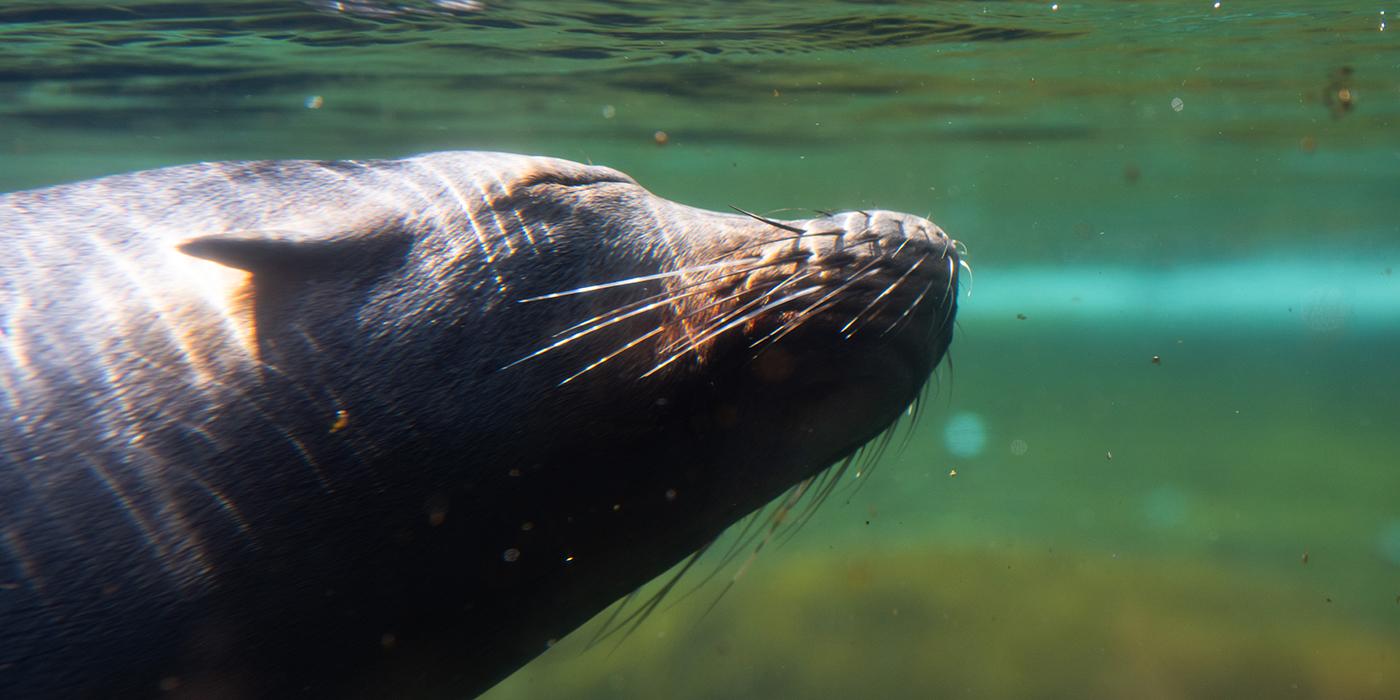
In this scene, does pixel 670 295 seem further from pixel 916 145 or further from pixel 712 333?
pixel 916 145

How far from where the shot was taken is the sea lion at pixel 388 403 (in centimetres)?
182

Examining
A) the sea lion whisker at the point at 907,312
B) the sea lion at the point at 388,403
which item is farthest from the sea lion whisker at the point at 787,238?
the sea lion whisker at the point at 907,312

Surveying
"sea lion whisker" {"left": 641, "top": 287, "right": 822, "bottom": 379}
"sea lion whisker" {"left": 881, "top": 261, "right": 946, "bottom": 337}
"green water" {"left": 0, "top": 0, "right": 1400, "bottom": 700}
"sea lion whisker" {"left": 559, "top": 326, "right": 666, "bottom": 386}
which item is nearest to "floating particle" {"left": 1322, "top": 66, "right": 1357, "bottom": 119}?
"green water" {"left": 0, "top": 0, "right": 1400, "bottom": 700}

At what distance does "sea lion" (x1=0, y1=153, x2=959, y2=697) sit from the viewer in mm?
1824

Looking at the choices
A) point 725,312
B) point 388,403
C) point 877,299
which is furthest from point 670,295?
point 388,403

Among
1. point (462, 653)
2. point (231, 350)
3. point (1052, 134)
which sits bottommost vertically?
point (1052, 134)

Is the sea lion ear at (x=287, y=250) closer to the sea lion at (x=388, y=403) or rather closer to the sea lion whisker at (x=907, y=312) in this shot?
the sea lion at (x=388, y=403)

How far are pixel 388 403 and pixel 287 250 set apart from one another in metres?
0.44

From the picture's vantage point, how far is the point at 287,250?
2076 millimetres

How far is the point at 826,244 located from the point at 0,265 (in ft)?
6.61

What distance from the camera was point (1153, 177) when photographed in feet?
60.2

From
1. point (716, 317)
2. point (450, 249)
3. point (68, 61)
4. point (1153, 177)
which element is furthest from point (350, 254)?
point (1153, 177)

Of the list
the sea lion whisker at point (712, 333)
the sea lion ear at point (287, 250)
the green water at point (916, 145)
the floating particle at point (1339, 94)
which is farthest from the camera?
the floating particle at point (1339, 94)

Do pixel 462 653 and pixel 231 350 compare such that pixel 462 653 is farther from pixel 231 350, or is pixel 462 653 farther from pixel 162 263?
pixel 162 263
